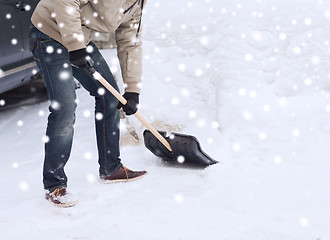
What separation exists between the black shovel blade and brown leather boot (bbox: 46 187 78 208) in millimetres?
862

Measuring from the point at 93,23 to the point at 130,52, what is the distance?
1.33 ft

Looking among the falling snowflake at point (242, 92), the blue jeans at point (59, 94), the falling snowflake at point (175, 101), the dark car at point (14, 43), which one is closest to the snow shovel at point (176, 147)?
the blue jeans at point (59, 94)

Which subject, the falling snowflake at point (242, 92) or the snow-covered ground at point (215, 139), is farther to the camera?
the falling snowflake at point (242, 92)

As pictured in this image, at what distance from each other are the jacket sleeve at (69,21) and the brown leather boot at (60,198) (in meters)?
0.96

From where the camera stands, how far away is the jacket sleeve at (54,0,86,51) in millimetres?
2322

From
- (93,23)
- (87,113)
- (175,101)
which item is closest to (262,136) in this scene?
(175,101)

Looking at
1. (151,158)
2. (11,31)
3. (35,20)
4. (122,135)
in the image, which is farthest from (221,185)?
(11,31)

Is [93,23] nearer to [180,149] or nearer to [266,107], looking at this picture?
[180,149]

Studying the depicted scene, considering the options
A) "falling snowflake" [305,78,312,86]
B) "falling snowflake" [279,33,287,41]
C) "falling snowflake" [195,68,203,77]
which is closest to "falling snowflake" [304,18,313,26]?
"falling snowflake" [279,33,287,41]

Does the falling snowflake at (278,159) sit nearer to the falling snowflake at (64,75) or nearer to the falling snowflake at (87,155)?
the falling snowflake at (87,155)

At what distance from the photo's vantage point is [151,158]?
3525 mm

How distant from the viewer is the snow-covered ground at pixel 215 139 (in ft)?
7.93

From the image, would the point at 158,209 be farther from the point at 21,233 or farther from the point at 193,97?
the point at 193,97

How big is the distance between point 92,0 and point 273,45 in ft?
7.39
